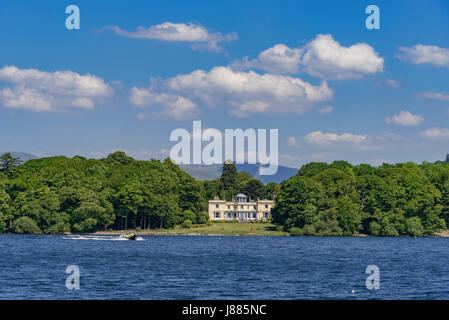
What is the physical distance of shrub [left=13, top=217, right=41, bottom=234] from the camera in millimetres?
134875

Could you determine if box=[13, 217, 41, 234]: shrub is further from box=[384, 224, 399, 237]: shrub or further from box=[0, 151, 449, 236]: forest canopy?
box=[384, 224, 399, 237]: shrub

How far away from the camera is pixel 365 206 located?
151 meters

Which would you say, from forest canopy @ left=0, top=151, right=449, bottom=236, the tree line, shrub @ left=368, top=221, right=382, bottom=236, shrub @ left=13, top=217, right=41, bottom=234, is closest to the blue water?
shrub @ left=13, top=217, right=41, bottom=234

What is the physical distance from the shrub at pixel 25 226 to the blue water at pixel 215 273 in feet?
146

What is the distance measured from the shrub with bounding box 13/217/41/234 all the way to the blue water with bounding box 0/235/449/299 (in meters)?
44.4

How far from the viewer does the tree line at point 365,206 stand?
144 metres

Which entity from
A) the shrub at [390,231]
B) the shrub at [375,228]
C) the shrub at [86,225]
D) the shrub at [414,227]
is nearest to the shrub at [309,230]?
the shrub at [375,228]

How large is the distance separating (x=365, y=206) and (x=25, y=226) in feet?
278

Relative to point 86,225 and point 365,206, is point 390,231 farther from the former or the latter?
point 86,225

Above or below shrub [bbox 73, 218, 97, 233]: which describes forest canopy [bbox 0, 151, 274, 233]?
above

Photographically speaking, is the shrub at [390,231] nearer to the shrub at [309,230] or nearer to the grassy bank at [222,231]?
the shrub at [309,230]

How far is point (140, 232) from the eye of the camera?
474 feet
